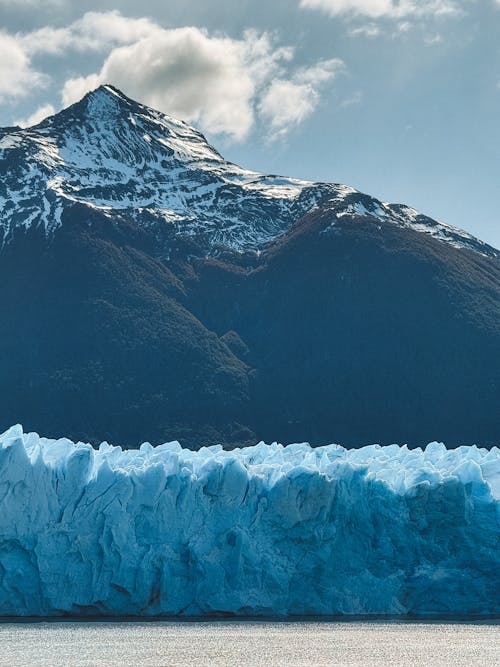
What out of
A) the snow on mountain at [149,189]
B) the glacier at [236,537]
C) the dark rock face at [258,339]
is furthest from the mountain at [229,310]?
the glacier at [236,537]

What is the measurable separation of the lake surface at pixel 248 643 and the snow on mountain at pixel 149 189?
8553 cm

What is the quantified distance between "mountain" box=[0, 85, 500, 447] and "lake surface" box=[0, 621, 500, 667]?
5540 centimetres

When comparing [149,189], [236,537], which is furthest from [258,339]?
[236,537]

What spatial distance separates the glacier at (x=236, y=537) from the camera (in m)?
26.2

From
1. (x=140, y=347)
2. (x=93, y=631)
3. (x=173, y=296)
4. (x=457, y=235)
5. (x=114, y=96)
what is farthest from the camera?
(x=114, y=96)

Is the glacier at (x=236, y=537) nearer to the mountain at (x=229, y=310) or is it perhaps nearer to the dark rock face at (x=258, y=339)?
the dark rock face at (x=258, y=339)

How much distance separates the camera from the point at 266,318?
10375 centimetres

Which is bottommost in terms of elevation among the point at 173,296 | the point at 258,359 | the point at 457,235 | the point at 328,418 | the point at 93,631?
the point at 93,631

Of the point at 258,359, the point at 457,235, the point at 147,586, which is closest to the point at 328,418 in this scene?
the point at 258,359

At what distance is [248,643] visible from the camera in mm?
23500

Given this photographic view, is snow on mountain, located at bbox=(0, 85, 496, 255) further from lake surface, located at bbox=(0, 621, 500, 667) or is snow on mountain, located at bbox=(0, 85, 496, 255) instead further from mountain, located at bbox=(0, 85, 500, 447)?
lake surface, located at bbox=(0, 621, 500, 667)

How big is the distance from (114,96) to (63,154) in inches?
879

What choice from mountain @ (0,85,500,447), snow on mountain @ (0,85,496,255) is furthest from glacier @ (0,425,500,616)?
snow on mountain @ (0,85,496,255)

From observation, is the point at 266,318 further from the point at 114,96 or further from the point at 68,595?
the point at 68,595
